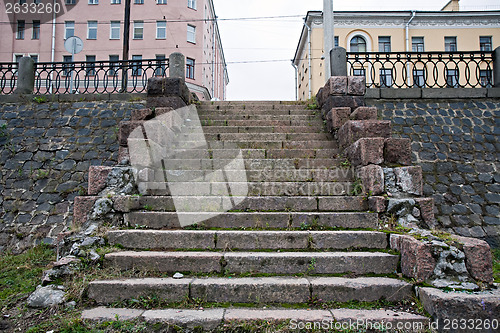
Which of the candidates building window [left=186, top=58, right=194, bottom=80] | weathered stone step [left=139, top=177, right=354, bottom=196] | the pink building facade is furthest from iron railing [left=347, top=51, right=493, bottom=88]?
the pink building facade

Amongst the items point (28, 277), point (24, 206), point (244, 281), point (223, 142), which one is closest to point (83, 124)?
point (24, 206)

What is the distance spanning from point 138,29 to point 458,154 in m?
25.9

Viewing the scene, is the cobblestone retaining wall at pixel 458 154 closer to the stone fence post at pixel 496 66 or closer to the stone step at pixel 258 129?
the stone fence post at pixel 496 66

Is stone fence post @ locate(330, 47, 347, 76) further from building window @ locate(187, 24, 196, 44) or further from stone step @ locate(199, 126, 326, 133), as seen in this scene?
building window @ locate(187, 24, 196, 44)

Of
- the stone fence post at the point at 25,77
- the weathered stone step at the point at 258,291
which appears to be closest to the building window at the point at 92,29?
the stone fence post at the point at 25,77

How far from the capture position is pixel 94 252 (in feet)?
11.6

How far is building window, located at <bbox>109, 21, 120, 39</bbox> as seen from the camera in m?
25.9

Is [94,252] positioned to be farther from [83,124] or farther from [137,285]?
[83,124]

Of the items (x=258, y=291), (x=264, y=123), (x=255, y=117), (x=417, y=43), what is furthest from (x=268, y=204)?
(x=417, y=43)

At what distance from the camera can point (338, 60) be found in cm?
754

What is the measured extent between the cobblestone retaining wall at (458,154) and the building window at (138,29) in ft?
76.8

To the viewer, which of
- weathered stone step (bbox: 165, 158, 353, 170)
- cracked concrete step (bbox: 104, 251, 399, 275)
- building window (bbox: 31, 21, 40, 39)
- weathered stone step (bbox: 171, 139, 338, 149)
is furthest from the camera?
building window (bbox: 31, 21, 40, 39)

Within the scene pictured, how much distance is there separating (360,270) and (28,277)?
4250 millimetres

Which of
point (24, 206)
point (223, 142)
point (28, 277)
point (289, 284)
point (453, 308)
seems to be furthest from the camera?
point (24, 206)
